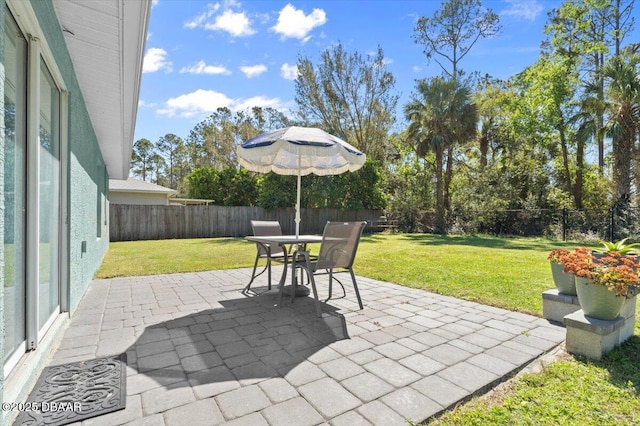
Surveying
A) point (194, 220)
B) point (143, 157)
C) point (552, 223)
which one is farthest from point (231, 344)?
point (143, 157)

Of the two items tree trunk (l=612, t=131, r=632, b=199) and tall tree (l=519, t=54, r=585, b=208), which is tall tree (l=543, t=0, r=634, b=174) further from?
tree trunk (l=612, t=131, r=632, b=199)

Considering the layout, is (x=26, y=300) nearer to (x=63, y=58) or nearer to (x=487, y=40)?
(x=63, y=58)

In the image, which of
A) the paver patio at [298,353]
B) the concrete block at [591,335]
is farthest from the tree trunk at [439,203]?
the concrete block at [591,335]

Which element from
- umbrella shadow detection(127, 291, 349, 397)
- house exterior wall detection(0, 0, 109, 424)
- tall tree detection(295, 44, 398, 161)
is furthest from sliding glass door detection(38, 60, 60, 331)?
tall tree detection(295, 44, 398, 161)

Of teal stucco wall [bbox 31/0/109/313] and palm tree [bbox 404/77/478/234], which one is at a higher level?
palm tree [bbox 404/77/478/234]

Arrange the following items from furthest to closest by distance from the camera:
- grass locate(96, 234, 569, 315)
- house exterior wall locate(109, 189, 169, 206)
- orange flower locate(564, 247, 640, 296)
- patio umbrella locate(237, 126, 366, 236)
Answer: house exterior wall locate(109, 189, 169, 206) < grass locate(96, 234, 569, 315) < patio umbrella locate(237, 126, 366, 236) < orange flower locate(564, 247, 640, 296)

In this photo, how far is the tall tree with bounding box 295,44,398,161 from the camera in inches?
832

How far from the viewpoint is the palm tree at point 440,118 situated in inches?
631

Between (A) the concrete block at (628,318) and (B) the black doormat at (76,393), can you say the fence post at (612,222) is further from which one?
(B) the black doormat at (76,393)

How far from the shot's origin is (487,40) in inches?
829

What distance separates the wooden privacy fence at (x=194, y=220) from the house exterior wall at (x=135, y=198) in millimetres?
3975

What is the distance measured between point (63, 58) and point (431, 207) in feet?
60.3

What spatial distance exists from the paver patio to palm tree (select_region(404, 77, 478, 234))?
1368 cm

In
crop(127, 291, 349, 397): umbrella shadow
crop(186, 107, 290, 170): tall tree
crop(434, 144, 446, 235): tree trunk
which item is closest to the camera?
crop(127, 291, 349, 397): umbrella shadow
